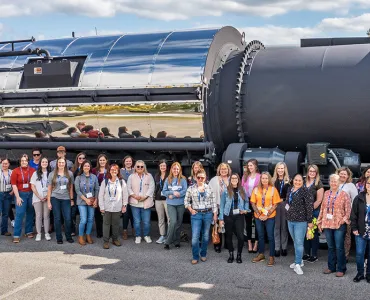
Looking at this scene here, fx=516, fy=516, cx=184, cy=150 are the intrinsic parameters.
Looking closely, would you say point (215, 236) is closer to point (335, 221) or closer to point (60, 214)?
point (335, 221)

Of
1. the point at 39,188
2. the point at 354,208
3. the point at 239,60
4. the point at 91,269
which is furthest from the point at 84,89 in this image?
the point at 354,208

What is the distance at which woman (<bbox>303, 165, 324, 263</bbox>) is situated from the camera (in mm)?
7098

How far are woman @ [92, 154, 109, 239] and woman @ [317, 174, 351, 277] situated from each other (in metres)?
3.61

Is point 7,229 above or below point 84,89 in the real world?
below

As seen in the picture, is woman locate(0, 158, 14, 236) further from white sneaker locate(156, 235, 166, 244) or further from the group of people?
white sneaker locate(156, 235, 166, 244)

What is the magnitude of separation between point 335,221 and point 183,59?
11.6 ft

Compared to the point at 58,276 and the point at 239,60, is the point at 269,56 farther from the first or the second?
the point at 58,276

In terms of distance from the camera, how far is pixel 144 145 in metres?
8.60

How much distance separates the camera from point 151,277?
682 cm

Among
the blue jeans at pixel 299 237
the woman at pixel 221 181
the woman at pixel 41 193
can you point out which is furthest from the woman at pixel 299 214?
the woman at pixel 41 193

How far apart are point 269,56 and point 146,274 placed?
404cm

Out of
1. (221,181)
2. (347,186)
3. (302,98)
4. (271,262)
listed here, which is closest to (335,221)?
(347,186)

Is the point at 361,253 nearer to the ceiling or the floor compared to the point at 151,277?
nearer to the ceiling

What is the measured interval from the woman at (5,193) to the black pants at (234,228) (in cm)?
403
